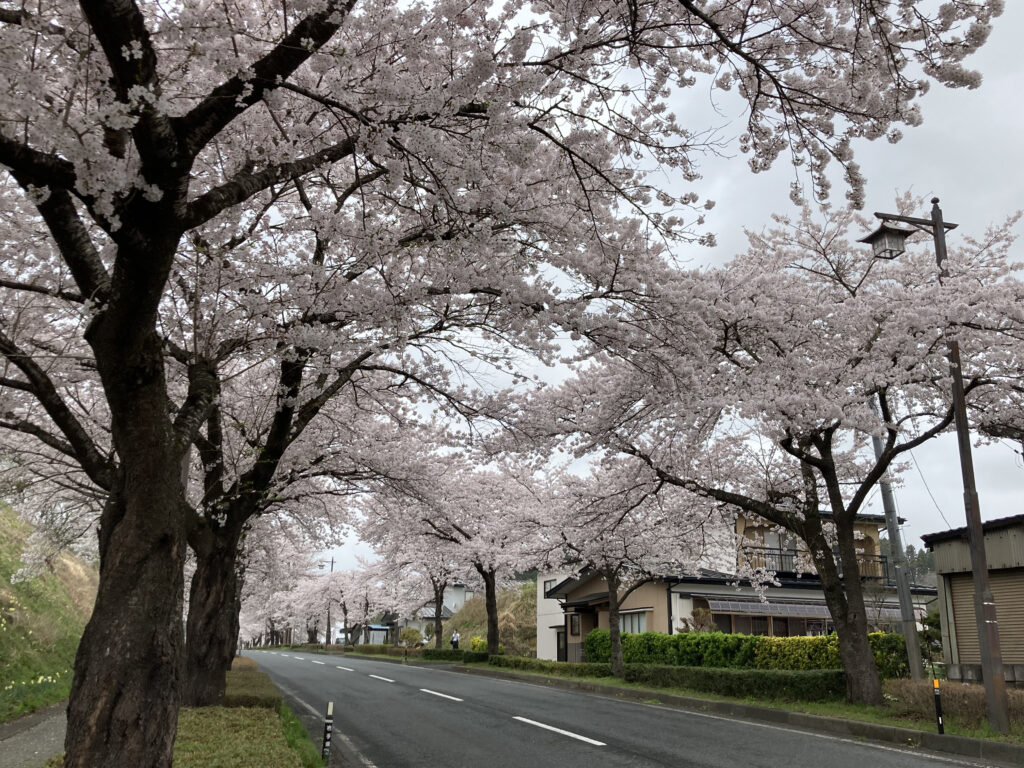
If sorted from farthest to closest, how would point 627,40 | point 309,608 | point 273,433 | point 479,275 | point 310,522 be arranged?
point 309,608, point 310,522, point 273,433, point 479,275, point 627,40

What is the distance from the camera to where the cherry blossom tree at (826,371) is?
1266cm

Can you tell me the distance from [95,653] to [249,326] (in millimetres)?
4655

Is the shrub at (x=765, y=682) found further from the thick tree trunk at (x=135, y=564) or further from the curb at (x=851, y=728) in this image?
the thick tree trunk at (x=135, y=564)

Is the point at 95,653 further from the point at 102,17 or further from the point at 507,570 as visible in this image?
the point at 507,570

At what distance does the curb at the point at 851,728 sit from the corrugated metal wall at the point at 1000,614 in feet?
21.4

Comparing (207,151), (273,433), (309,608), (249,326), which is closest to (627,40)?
(207,151)

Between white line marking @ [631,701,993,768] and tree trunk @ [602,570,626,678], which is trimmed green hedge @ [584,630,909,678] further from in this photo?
white line marking @ [631,701,993,768]

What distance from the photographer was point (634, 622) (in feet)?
105

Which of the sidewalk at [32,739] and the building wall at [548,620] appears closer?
the sidewalk at [32,739]

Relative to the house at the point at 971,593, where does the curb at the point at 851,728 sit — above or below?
below

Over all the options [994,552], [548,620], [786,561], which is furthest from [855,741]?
[548,620]

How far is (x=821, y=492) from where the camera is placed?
20109 mm

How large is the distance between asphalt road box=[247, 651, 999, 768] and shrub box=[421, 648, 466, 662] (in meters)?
20.2

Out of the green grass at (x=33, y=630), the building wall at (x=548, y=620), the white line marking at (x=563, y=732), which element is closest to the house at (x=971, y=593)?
the white line marking at (x=563, y=732)
